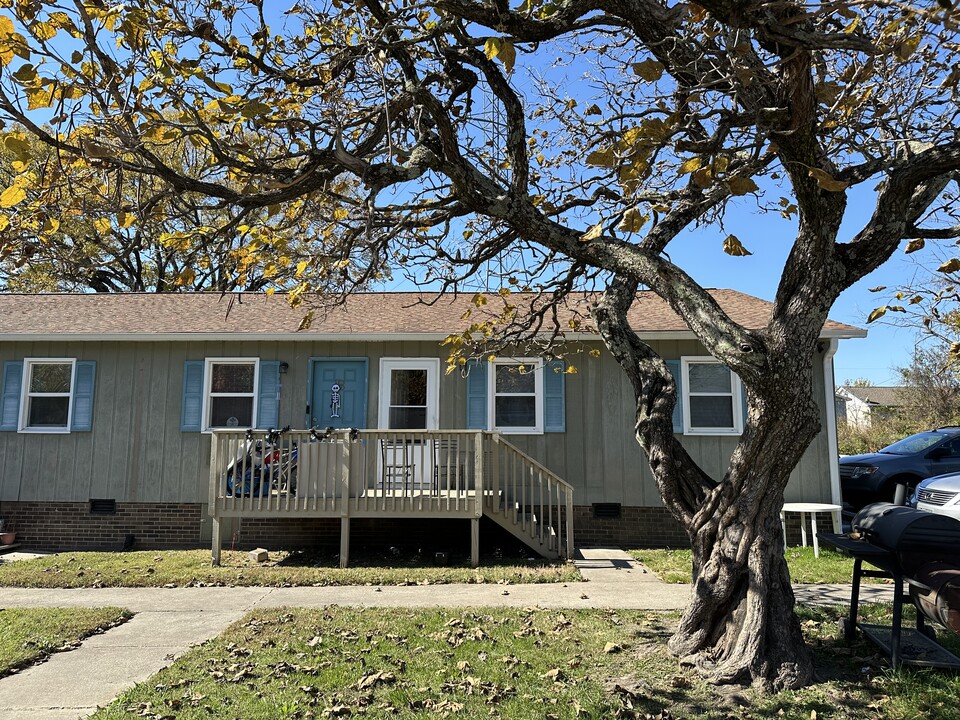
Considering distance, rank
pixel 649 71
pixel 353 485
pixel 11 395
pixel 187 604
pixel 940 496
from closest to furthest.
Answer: pixel 649 71, pixel 187 604, pixel 353 485, pixel 940 496, pixel 11 395

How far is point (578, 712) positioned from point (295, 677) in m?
2.03

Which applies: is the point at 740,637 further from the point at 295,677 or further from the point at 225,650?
the point at 225,650

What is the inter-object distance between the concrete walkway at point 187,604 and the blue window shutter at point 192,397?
3488 millimetres

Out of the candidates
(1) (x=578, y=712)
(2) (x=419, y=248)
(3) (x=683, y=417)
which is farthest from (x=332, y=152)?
(3) (x=683, y=417)

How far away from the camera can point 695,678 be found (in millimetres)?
4660

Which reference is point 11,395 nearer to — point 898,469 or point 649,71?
point 649,71

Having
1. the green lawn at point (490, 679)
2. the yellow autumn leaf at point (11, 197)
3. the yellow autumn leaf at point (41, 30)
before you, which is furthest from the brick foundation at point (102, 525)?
the yellow autumn leaf at point (41, 30)

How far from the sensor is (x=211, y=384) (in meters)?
11.3

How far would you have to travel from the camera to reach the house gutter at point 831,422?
414 inches

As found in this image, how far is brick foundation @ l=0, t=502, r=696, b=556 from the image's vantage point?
10.8 meters

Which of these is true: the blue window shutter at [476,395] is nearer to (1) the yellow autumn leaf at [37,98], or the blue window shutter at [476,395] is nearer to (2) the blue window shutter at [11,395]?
(2) the blue window shutter at [11,395]

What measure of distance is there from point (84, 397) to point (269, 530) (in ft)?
12.4

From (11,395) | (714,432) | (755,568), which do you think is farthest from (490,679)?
(11,395)

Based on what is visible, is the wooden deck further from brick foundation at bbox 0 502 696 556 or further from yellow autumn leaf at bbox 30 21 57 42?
yellow autumn leaf at bbox 30 21 57 42
